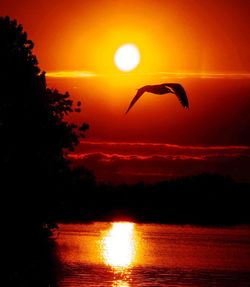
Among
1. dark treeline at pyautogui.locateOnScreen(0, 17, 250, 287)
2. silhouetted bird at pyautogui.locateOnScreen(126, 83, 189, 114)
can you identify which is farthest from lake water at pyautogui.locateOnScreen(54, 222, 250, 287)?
silhouetted bird at pyautogui.locateOnScreen(126, 83, 189, 114)

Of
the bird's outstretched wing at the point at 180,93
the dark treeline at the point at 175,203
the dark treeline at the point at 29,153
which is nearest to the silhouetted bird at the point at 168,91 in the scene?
the bird's outstretched wing at the point at 180,93

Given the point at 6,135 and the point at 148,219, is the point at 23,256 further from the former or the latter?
the point at 148,219

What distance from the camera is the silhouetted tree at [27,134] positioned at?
49.3 m

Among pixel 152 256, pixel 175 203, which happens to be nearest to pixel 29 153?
pixel 152 256

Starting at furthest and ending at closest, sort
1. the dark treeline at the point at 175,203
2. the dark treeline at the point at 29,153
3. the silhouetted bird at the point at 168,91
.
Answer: the dark treeline at the point at 175,203 → the dark treeline at the point at 29,153 → the silhouetted bird at the point at 168,91

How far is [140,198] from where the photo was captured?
332 feet

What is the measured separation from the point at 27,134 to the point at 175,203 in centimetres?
4919

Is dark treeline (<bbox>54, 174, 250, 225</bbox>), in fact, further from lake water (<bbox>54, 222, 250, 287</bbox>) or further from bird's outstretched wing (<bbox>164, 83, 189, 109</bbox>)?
bird's outstretched wing (<bbox>164, 83, 189, 109</bbox>)

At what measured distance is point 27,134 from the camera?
5038cm

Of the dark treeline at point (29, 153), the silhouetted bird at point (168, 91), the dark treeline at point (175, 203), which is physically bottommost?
the dark treeline at point (175, 203)

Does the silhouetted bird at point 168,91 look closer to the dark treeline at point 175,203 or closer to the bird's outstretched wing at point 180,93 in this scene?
the bird's outstretched wing at point 180,93

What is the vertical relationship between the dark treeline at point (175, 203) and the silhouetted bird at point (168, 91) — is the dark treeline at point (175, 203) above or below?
below

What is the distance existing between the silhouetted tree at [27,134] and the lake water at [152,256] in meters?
3.21

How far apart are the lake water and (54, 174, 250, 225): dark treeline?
4800 millimetres
